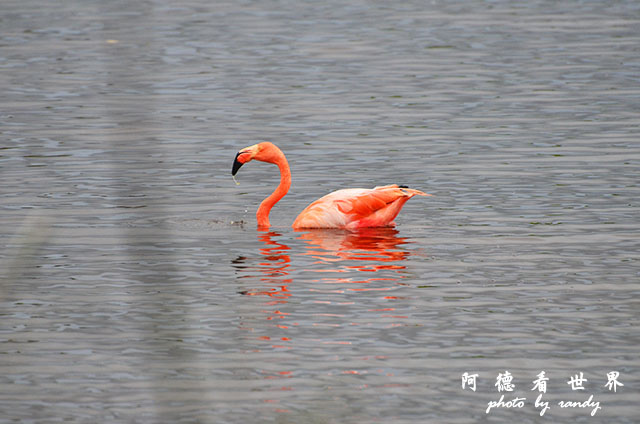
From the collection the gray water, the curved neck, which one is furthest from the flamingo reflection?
the curved neck

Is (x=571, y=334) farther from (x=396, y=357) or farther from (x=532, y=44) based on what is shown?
Result: (x=532, y=44)

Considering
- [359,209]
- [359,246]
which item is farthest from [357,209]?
[359,246]

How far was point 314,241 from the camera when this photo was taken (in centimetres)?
1165

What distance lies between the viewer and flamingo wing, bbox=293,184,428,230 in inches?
470

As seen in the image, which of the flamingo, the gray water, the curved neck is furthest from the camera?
the curved neck

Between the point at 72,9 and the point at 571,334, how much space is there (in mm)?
30822

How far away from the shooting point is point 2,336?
8.38 m

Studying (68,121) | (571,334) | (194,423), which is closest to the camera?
(194,423)

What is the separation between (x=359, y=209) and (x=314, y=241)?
2.01 ft

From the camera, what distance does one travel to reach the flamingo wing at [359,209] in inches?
470

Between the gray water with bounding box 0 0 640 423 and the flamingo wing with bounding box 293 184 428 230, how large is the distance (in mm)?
→ 171

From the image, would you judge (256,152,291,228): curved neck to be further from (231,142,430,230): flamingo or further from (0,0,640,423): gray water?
(231,142,430,230): flamingo

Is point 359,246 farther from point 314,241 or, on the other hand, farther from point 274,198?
point 274,198

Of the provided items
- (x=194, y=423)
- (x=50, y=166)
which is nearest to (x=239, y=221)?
(x=50, y=166)
